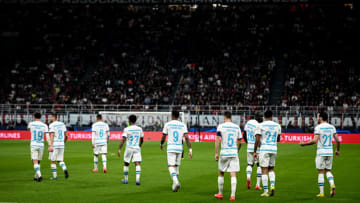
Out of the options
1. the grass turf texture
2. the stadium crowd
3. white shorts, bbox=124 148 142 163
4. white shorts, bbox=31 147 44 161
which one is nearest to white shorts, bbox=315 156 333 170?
the grass turf texture

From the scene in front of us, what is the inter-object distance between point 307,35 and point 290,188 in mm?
43571

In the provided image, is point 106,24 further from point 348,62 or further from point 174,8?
point 348,62

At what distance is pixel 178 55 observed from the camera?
194ft

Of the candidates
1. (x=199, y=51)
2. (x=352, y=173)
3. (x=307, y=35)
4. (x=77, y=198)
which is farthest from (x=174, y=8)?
(x=77, y=198)

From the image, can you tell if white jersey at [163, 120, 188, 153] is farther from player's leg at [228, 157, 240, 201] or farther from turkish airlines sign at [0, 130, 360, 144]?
turkish airlines sign at [0, 130, 360, 144]

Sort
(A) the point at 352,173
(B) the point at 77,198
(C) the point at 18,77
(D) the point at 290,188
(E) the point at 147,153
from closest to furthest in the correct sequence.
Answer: (B) the point at 77,198 → (D) the point at 290,188 → (A) the point at 352,173 → (E) the point at 147,153 → (C) the point at 18,77

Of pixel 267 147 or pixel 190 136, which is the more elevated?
pixel 267 147

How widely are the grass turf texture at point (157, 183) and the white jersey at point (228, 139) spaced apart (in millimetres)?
1394

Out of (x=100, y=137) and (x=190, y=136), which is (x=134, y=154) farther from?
(x=190, y=136)

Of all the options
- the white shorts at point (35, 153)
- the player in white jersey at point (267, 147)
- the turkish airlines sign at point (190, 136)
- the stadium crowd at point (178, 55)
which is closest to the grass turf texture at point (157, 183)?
the player in white jersey at point (267, 147)

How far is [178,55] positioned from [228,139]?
46075mm

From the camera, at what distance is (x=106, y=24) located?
210 feet

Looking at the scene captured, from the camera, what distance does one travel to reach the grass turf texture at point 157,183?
557 inches

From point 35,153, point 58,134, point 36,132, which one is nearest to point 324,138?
point 58,134
